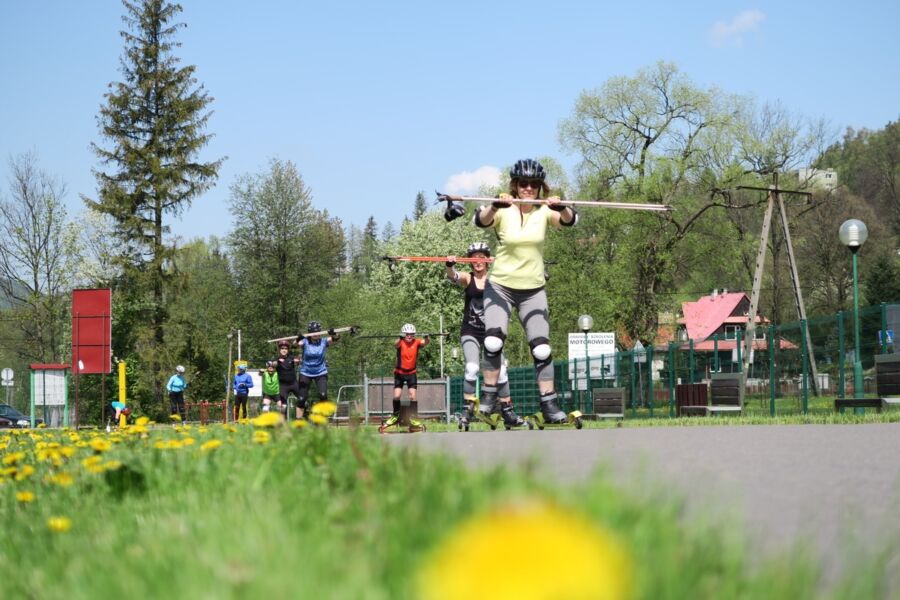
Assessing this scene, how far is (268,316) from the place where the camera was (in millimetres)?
70188

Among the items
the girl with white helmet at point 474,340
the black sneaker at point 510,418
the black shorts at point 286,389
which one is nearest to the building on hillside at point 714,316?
the black shorts at point 286,389

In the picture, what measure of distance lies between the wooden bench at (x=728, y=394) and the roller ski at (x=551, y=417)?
31.2ft

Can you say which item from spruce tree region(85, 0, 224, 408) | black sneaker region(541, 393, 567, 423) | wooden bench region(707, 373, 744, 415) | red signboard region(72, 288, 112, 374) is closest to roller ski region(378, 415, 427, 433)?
black sneaker region(541, 393, 567, 423)

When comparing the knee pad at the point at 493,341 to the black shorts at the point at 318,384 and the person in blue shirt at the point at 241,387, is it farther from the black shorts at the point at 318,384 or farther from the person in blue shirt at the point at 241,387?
the person in blue shirt at the point at 241,387

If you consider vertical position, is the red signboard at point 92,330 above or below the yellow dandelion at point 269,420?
above

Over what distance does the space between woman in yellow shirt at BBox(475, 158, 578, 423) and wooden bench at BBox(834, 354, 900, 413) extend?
6.95 m

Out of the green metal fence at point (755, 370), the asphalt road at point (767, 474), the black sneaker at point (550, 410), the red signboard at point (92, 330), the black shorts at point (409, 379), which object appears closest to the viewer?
the asphalt road at point (767, 474)

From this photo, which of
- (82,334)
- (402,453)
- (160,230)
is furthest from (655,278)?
(402,453)

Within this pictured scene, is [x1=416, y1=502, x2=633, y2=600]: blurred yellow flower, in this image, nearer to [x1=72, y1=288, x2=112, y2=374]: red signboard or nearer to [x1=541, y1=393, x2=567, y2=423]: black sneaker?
[x1=541, y1=393, x2=567, y2=423]: black sneaker

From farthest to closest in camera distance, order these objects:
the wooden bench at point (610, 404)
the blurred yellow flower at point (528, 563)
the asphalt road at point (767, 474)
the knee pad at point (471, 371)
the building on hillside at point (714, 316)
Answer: the building on hillside at point (714, 316), the wooden bench at point (610, 404), the knee pad at point (471, 371), the asphalt road at point (767, 474), the blurred yellow flower at point (528, 563)

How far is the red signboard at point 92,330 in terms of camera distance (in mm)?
27547

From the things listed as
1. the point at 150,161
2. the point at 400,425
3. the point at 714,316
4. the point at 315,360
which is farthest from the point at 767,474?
the point at 714,316

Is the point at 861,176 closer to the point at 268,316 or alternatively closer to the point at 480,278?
the point at 268,316

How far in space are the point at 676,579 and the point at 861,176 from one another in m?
74.1
